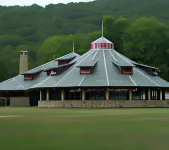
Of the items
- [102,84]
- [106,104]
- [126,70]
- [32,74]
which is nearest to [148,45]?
[32,74]

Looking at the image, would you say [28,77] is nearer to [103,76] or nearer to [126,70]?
[103,76]

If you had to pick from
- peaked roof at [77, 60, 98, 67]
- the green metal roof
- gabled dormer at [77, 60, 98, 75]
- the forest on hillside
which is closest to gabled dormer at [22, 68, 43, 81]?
the green metal roof

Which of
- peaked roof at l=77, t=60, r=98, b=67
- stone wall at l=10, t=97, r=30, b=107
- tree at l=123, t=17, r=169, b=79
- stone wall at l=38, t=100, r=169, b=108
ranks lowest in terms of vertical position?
stone wall at l=10, t=97, r=30, b=107

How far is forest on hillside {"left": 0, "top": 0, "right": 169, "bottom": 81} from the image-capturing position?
85750mm

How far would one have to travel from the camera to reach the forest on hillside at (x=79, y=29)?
281 feet

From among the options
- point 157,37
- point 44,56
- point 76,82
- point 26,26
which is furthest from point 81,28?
point 76,82

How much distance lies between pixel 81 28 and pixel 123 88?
11290cm

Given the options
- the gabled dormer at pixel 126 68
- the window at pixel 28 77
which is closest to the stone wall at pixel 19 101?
the window at pixel 28 77

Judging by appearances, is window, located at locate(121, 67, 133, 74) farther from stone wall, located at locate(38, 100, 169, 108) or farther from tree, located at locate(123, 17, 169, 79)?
tree, located at locate(123, 17, 169, 79)

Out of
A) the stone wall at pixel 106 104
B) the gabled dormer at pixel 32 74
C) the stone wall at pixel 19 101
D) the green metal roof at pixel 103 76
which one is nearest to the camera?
the stone wall at pixel 106 104

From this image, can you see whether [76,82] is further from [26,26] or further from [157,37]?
[26,26]

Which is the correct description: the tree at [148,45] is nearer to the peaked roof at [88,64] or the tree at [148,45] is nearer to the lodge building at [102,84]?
the lodge building at [102,84]

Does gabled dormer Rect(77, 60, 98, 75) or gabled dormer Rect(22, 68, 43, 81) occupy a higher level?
gabled dormer Rect(77, 60, 98, 75)

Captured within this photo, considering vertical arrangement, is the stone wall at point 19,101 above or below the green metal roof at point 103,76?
below
